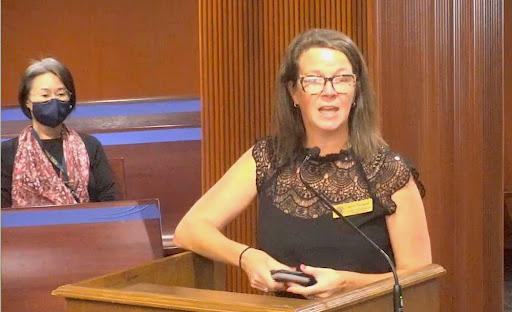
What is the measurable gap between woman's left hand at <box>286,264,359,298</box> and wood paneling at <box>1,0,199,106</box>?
3614 mm

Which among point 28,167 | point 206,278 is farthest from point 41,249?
point 206,278

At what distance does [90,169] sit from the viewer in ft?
10.5

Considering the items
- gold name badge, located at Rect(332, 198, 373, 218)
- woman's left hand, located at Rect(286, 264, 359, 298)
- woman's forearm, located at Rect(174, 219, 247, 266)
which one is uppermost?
gold name badge, located at Rect(332, 198, 373, 218)

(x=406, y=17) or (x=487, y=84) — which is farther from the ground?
(x=406, y=17)

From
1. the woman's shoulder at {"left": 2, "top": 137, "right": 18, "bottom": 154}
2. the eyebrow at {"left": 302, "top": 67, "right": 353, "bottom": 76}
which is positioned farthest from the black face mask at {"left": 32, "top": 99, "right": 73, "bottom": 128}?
the eyebrow at {"left": 302, "top": 67, "right": 353, "bottom": 76}

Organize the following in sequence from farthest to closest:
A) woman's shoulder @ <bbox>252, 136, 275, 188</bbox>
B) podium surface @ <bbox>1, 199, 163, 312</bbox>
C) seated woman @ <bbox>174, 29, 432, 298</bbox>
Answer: podium surface @ <bbox>1, 199, 163, 312</bbox> → woman's shoulder @ <bbox>252, 136, 275, 188</bbox> → seated woman @ <bbox>174, 29, 432, 298</bbox>

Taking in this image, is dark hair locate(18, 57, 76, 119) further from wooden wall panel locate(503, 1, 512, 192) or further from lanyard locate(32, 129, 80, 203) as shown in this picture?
wooden wall panel locate(503, 1, 512, 192)

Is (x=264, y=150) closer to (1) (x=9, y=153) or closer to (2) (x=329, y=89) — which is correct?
(2) (x=329, y=89)

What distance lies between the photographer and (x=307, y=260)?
1.77 metres

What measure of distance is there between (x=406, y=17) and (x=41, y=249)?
1.31 meters

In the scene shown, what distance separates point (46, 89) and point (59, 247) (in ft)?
2.00

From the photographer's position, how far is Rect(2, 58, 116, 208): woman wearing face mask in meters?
3.14

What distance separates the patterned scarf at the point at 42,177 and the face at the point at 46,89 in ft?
0.44

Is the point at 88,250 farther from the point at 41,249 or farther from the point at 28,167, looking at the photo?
the point at 28,167
